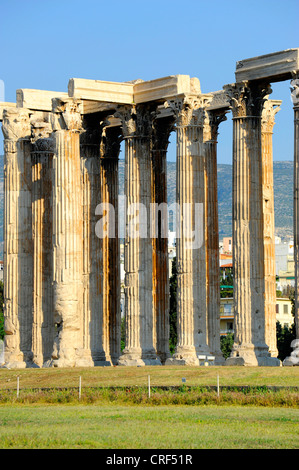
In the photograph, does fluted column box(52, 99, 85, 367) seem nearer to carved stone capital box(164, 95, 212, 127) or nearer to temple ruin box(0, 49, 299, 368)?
temple ruin box(0, 49, 299, 368)

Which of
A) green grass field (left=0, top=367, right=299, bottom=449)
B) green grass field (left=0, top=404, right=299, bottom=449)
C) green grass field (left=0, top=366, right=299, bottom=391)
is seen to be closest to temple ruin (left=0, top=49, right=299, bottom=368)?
green grass field (left=0, top=366, right=299, bottom=391)

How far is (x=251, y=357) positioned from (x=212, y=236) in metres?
12.6

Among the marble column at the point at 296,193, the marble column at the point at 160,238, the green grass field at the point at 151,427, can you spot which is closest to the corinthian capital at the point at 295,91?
the marble column at the point at 296,193

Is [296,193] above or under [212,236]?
above

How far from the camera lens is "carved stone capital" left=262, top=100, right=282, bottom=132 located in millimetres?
75312

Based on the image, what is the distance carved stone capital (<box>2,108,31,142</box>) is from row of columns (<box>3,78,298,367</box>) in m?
0.08

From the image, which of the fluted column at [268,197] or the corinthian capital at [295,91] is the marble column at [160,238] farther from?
the corinthian capital at [295,91]

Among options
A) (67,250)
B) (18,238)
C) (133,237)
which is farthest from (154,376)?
(18,238)

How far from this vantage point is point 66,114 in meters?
72.7

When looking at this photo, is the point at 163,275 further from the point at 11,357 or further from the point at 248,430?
the point at 248,430

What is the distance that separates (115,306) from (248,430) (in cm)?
3890

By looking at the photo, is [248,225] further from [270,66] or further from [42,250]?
[42,250]

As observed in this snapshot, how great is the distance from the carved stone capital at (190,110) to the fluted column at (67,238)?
583 cm

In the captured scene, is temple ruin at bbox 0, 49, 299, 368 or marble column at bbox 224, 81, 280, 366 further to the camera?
temple ruin at bbox 0, 49, 299, 368
